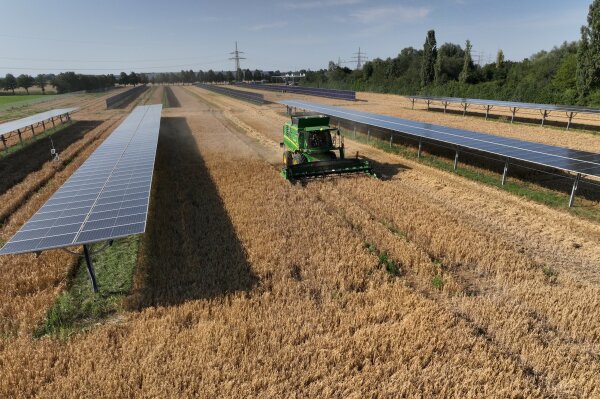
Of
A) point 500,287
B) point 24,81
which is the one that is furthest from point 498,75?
point 24,81

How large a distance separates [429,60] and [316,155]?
63.7m

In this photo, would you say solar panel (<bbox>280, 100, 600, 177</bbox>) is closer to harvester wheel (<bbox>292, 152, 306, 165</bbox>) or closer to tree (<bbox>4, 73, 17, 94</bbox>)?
harvester wheel (<bbox>292, 152, 306, 165</bbox>)

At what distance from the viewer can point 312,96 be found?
255 feet

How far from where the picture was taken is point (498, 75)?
74.0 meters

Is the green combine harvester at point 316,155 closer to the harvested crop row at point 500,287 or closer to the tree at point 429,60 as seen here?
the harvested crop row at point 500,287

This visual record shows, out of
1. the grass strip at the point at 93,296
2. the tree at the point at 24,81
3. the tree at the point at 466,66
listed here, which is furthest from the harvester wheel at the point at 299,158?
the tree at the point at 24,81

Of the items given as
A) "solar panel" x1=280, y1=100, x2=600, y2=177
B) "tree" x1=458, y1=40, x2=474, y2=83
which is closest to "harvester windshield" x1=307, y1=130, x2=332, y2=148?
"solar panel" x1=280, y1=100, x2=600, y2=177

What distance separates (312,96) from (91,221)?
72.4 m

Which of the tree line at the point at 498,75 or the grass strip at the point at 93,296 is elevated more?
the tree line at the point at 498,75

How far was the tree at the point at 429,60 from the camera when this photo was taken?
7062 cm

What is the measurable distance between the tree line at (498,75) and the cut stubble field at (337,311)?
38.3 meters

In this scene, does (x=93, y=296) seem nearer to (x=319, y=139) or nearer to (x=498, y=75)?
(x=319, y=139)

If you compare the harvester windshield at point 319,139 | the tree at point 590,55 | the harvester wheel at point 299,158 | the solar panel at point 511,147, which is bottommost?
the harvester wheel at point 299,158

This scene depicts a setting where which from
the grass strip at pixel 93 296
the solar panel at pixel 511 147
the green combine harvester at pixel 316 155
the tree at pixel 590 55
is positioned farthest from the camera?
the tree at pixel 590 55
